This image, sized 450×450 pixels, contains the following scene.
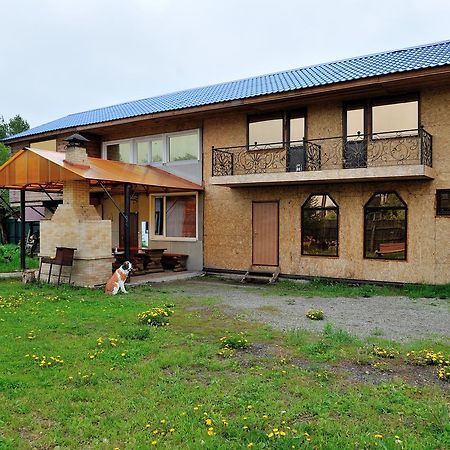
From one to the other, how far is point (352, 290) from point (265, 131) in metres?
5.83

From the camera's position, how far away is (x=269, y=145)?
1524 centimetres

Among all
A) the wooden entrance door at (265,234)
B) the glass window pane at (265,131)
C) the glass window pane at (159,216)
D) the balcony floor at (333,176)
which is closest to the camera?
the balcony floor at (333,176)

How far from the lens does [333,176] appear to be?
42.5ft

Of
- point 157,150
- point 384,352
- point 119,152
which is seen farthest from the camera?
point 119,152

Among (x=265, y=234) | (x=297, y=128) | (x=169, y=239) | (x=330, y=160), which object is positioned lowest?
(x=169, y=239)

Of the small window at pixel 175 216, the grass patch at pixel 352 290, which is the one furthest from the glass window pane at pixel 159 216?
the grass patch at pixel 352 290

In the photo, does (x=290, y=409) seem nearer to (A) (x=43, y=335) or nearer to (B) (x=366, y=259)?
(A) (x=43, y=335)

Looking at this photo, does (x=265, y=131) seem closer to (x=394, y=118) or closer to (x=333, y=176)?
(x=333, y=176)

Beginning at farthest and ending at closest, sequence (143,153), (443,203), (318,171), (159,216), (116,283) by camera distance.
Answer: (143,153), (159,216), (318,171), (443,203), (116,283)

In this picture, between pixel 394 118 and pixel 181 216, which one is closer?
pixel 394 118

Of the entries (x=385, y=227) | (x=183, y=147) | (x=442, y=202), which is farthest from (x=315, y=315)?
(x=183, y=147)

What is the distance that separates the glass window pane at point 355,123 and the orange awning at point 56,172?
225 inches

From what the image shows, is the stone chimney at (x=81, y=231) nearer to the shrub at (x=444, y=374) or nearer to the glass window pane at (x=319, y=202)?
the glass window pane at (x=319, y=202)

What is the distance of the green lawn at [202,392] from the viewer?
13.2 feet
